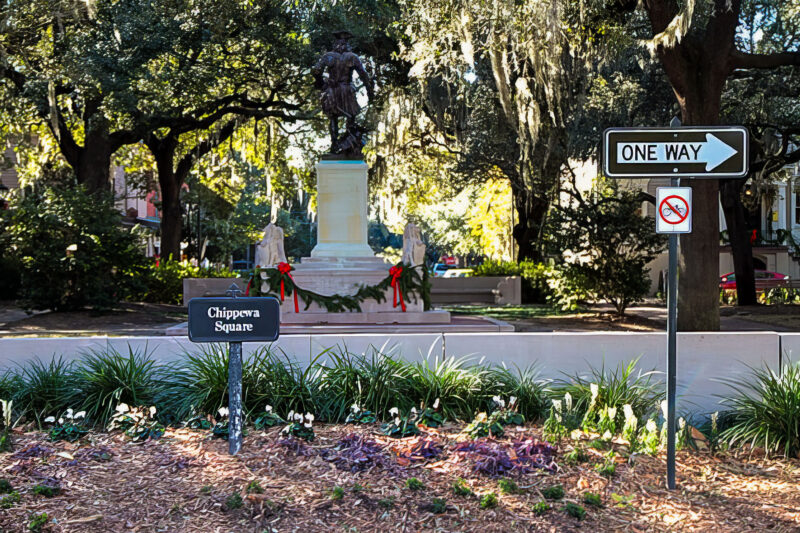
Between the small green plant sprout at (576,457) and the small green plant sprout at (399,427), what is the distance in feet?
3.76

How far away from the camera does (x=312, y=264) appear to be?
56.0 ft


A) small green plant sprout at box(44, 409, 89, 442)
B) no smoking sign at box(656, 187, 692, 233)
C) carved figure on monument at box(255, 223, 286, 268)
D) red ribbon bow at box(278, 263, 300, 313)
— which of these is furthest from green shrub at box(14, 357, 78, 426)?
carved figure on monument at box(255, 223, 286, 268)

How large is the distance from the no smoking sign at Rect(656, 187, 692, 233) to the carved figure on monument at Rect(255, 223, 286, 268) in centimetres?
1162

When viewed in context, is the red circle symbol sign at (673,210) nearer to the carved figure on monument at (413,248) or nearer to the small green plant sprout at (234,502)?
the small green plant sprout at (234,502)

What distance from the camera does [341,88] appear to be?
1784 centimetres

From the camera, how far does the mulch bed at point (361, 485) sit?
5.11 metres

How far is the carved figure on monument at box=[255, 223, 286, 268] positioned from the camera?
54.5 feet

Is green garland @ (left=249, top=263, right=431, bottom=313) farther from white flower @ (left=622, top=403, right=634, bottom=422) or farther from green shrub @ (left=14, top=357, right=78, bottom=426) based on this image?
white flower @ (left=622, top=403, right=634, bottom=422)

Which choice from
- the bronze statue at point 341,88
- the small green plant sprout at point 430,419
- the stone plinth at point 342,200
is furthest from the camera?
the stone plinth at point 342,200

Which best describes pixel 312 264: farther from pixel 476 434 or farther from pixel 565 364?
pixel 476 434

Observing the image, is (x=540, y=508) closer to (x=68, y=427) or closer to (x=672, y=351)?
(x=672, y=351)

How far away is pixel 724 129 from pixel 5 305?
22949 mm

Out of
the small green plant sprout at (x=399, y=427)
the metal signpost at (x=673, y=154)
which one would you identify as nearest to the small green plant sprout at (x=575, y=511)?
the metal signpost at (x=673, y=154)

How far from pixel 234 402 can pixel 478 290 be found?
78.5 feet
